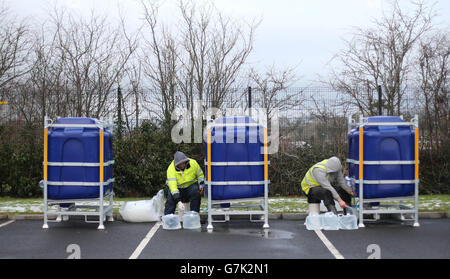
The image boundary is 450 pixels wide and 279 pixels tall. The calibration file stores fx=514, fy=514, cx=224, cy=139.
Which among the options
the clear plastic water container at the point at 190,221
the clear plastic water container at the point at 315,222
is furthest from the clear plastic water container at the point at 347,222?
the clear plastic water container at the point at 190,221

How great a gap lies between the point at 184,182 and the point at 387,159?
131 inches

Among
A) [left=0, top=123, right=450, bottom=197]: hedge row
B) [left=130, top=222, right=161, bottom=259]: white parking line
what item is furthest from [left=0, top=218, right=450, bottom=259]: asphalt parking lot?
[left=0, top=123, right=450, bottom=197]: hedge row

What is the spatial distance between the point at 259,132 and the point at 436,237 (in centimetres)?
305

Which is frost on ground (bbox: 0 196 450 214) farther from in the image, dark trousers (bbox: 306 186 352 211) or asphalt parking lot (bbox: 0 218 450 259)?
dark trousers (bbox: 306 186 352 211)

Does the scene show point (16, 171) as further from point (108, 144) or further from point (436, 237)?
point (436, 237)

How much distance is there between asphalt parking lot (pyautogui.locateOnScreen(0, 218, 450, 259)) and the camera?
6.43 m

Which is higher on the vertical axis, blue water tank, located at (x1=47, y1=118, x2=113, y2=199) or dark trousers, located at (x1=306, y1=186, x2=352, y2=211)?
blue water tank, located at (x1=47, y1=118, x2=113, y2=199)

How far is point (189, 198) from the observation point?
875cm

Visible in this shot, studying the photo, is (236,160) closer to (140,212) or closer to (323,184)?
(323,184)

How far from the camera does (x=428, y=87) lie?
1304 cm

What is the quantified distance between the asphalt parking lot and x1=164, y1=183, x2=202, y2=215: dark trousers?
1.23 feet

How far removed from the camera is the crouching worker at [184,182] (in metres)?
8.45
